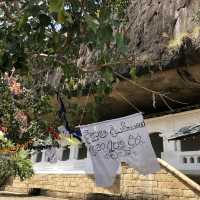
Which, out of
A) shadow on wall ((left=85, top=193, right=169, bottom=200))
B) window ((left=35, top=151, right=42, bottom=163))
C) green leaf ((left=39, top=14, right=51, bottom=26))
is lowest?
shadow on wall ((left=85, top=193, right=169, bottom=200))

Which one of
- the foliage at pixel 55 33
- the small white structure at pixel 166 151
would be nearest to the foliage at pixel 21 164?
the small white structure at pixel 166 151

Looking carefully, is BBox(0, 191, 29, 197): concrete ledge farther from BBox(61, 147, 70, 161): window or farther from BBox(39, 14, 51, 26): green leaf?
BBox(39, 14, 51, 26): green leaf

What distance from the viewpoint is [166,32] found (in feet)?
33.6

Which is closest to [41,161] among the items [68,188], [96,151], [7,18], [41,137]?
[68,188]

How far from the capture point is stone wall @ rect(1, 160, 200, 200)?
402 inches

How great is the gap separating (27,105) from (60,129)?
1134 mm

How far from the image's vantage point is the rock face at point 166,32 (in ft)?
31.3

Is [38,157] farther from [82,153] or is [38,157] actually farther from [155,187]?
[155,187]

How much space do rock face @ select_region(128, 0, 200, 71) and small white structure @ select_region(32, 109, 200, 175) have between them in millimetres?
1985

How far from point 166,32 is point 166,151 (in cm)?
334

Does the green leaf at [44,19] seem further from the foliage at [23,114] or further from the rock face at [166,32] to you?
the rock face at [166,32]

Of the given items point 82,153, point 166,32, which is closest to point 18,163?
point 166,32

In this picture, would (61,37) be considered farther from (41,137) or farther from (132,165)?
(41,137)

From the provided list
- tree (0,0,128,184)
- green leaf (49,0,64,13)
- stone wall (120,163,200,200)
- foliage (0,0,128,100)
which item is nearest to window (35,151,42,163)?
stone wall (120,163,200,200)
